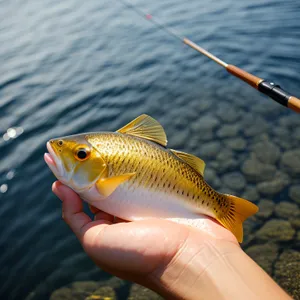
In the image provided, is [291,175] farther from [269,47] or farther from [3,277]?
[269,47]

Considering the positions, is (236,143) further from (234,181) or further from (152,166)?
(152,166)

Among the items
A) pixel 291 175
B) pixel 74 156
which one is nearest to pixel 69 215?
pixel 74 156

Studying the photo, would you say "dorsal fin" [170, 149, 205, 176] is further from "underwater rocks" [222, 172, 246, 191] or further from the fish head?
"underwater rocks" [222, 172, 246, 191]

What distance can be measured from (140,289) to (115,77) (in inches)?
276

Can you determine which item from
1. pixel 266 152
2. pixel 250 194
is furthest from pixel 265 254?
pixel 266 152

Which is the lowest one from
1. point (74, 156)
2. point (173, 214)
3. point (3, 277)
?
point (3, 277)

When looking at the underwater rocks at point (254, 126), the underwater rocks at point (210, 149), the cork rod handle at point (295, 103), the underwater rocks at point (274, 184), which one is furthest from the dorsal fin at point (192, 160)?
the underwater rocks at point (254, 126)

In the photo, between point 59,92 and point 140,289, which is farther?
point 59,92

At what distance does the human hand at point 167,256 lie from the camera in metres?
2.54

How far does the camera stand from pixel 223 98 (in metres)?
7.87

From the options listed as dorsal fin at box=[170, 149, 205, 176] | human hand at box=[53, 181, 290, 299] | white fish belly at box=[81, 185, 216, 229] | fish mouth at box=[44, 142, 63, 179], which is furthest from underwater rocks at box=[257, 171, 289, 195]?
fish mouth at box=[44, 142, 63, 179]

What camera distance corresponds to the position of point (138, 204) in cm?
284

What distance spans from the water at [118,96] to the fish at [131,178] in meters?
2.28

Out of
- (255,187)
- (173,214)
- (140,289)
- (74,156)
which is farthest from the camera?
(255,187)
